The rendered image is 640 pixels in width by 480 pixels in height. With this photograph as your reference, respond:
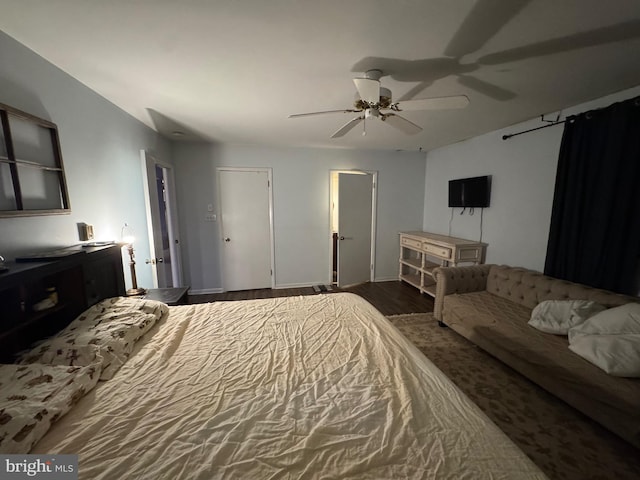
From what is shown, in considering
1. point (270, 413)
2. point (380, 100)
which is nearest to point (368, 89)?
point (380, 100)

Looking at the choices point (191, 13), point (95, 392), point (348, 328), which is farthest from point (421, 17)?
point (95, 392)

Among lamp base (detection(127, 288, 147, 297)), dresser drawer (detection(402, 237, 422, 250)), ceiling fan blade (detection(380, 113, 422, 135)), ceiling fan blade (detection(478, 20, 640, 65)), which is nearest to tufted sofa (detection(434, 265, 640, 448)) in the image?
dresser drawer (detection(402, 237, 422, 250))

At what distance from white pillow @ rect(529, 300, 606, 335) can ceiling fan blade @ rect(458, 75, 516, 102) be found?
1813 millimetres

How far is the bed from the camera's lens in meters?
0.76

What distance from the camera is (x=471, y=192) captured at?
10.8 feet

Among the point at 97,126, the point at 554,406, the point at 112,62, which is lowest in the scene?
the point at 554,406

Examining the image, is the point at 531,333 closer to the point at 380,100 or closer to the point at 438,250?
the point at 438,250

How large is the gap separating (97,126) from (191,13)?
53.7 inches

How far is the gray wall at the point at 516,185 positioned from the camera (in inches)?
99.8

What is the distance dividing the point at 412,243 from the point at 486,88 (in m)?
2.52

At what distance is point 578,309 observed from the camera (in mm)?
1943

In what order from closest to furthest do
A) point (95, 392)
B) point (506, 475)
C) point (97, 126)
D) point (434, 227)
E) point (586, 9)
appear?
point (506, 475) → point (95, 392) → point (586, 9) → point (97, 126) → point (434, 227)

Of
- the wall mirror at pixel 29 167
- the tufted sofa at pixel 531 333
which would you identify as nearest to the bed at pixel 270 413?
the wall mirror at pixel 29 167

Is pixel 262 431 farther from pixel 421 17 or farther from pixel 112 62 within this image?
pixel 112 62
